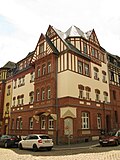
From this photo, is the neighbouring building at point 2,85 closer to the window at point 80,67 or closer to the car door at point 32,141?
the window at point 80,67

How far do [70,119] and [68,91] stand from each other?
3.47 m

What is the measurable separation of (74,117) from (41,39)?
13.4 metres

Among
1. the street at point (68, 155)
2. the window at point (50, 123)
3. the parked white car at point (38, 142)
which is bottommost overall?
the street at point (68, 155)

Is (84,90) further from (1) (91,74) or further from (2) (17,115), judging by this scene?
(2) (17,115)

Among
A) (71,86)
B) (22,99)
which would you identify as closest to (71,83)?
(71,86)

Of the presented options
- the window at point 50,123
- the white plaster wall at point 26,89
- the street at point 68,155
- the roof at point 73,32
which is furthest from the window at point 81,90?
the street at point 68,155

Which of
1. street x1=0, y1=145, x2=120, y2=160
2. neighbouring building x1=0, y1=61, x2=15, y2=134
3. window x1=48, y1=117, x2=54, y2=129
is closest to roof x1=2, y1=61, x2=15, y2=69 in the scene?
neighbouring building x1=0, y1=61, x2=15, y2=134

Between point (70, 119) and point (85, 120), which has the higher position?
point (70, 119)

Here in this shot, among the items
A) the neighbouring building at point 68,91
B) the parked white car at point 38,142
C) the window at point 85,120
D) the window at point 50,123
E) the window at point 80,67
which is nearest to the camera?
the parked white car at point 38,142

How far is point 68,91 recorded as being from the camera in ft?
75.7

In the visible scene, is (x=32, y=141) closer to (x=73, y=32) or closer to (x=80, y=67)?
(x=80, y=67)

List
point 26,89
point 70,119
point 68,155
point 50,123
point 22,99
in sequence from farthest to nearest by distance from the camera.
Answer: point 22,99
point 26,89
point 50,123
point 70,119
point 68,155

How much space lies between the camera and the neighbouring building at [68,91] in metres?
23.2

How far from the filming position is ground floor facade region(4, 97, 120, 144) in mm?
22391
